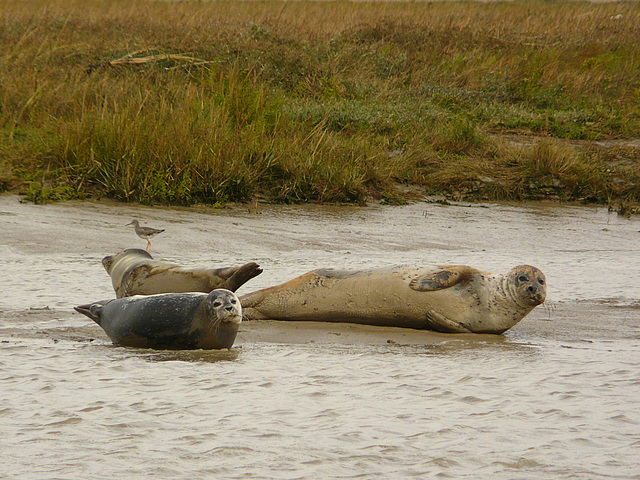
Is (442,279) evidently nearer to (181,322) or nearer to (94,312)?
(181,322)

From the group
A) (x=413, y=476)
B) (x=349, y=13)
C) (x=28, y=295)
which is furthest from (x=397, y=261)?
(x=349, y=13)

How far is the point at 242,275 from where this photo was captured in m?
4.82

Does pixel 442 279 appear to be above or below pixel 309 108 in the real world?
below

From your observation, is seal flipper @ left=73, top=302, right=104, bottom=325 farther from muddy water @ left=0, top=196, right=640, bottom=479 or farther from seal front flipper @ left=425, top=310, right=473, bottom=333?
seal front flipper @ left=425, top=310, right=473, bottom=333

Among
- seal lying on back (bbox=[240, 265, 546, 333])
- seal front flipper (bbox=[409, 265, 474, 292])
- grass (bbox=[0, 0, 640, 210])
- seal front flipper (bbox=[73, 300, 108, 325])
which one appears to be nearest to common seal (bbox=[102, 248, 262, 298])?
seal lying on back (bbox=[240, 265, 546, 333])

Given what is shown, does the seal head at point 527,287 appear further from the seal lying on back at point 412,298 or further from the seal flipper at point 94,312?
the seal flipper at point 94,312

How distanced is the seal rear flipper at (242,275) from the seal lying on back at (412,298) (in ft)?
0.61

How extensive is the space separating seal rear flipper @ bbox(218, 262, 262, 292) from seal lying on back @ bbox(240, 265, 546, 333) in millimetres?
186

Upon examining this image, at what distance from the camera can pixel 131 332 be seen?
13.6ft

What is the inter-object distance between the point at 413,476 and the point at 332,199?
7.42 metres

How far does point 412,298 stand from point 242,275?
102cm

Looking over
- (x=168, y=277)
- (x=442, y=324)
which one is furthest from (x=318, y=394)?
(x=168, y=277)

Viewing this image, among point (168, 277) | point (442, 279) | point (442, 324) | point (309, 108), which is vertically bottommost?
point (442, 324)

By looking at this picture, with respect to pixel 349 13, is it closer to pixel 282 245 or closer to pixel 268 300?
pixel 282 245
